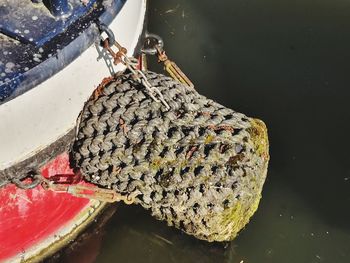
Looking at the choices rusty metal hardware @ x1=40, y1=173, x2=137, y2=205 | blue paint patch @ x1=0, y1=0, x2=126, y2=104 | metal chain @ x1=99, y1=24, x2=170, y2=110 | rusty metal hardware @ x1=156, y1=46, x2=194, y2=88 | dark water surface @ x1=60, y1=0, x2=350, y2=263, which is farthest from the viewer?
dark water surface @ x1=60, y1=0, x2=350, y2=263

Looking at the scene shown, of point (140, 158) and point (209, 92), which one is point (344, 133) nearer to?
point (209, 92)

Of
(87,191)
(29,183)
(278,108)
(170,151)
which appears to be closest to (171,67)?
(170,151)

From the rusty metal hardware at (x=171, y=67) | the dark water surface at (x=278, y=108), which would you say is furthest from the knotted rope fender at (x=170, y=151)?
the dark water surface at (x=278, y=108)

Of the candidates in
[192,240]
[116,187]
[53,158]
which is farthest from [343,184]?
[53,158]

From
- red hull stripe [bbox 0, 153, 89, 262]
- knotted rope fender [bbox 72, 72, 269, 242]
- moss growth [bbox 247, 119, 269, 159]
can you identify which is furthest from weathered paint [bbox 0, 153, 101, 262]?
moss growth [bbox 247, 119, 269, 159]

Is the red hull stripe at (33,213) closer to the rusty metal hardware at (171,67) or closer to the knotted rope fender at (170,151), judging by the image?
the knotted rope fender at (170,151)

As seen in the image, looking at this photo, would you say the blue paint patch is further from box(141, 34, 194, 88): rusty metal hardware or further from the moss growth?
the moss growth

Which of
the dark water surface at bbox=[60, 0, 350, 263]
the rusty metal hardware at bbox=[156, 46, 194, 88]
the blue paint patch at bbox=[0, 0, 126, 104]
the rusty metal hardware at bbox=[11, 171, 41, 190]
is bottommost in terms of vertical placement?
the dark water surface at bbox=[60, 0, 350, 263]

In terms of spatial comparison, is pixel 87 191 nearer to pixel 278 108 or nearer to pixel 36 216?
pixel 36 216
